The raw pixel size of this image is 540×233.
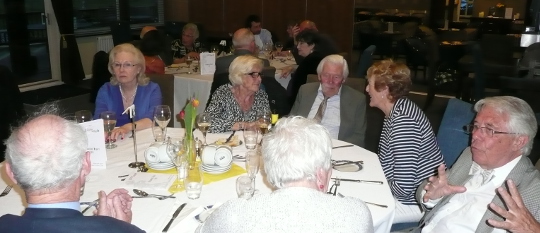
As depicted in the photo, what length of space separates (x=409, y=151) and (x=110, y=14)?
8619 mm

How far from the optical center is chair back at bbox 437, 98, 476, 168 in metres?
3.11

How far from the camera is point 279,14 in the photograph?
9.63m

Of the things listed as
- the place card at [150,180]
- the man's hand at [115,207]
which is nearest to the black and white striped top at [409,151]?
the place card at [150,180]

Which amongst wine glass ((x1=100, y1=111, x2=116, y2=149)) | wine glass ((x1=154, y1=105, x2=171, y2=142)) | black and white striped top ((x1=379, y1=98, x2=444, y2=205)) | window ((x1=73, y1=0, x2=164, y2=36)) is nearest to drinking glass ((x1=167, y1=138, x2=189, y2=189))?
wine glass ((x1=154, y1=105, x2=171, y2=142))

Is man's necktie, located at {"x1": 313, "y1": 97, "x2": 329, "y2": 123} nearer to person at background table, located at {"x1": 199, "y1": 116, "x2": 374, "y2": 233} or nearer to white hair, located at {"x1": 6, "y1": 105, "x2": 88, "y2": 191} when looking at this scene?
person at background table, located at {"x1": 199, "y1": 116, "x2": 374, "y2": 233}

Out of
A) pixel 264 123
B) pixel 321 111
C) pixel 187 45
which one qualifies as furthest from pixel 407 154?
pixel 187 45

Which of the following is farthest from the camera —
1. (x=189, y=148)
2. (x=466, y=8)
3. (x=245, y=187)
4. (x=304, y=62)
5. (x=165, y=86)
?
(x=466, y=8)

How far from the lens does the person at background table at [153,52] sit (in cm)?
534

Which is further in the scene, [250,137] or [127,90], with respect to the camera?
[127,90]

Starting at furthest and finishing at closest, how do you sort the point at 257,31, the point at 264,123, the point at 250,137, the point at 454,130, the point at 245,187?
the point at 257,31 → the point at 454,130 → the point at 264,123 → the point at 250,137 → the point at 245,187

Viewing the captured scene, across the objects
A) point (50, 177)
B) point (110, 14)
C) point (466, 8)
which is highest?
point (466, 8)

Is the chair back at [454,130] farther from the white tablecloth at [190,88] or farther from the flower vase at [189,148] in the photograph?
the white tablecloth at [190,88]

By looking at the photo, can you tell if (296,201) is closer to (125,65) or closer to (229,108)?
(229,108)

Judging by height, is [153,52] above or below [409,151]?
above
